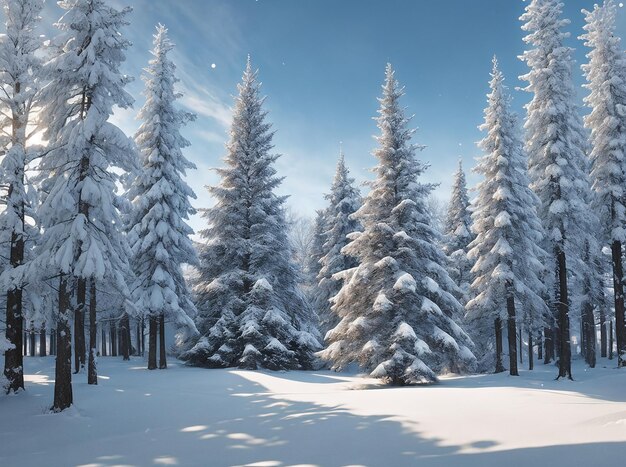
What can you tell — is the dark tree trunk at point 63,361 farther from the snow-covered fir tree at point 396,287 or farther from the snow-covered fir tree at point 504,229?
the snow-covered fir tree at point 504,229

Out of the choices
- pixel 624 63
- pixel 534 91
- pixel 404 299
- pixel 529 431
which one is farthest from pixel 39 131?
pixel 624 63

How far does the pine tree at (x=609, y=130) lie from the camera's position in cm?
2411

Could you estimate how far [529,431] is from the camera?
8.24 m

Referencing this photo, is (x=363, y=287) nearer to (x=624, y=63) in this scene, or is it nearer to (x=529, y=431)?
(x=529, y=431)

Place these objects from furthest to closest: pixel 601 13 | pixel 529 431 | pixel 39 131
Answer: pixel 601 13
pixel 39 131
pixel 529 431

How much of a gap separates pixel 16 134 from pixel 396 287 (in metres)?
16.1

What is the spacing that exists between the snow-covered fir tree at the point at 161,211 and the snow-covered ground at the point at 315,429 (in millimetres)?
9402

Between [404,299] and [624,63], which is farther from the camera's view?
[624,63]

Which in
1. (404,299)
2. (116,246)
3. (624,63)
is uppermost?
(624,63)

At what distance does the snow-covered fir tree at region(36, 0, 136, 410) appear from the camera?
1347 centimetres

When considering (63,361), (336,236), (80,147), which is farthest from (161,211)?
(336,236)

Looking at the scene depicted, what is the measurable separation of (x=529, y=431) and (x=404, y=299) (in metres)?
11.4

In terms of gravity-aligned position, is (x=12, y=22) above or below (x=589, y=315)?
above

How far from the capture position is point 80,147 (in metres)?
13.8
